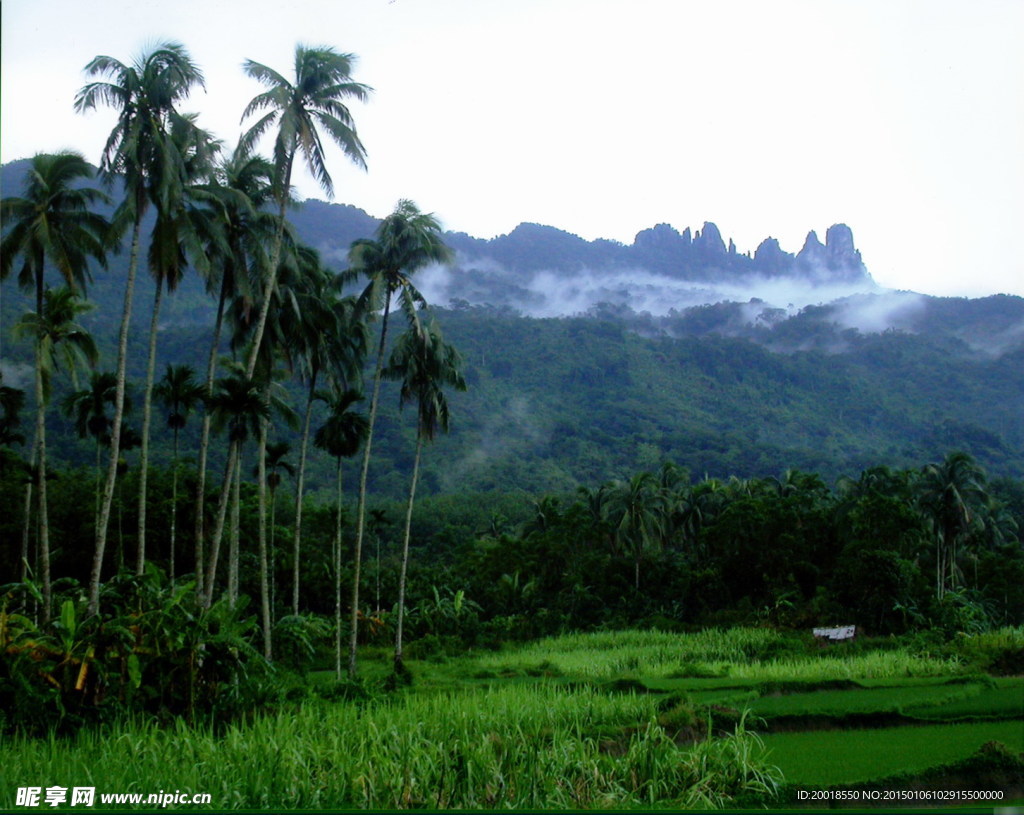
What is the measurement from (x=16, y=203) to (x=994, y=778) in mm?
20555

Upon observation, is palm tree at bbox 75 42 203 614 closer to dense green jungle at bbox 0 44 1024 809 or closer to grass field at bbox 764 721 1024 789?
dense green jungle at bbox 0 44 1024 809

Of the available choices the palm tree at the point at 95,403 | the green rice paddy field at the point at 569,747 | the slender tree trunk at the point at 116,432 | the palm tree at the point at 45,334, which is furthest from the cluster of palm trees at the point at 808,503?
the palm tree at the point at 45,334

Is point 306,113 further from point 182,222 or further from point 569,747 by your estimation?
point 569,747

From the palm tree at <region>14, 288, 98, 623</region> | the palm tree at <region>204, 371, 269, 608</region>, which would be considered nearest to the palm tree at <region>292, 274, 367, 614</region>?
the palm tree at <region>204, 371, 269, 608</region>

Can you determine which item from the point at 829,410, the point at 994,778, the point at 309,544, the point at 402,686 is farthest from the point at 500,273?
the point at 994,778

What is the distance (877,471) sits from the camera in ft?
144

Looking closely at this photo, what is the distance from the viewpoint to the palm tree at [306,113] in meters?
20.9

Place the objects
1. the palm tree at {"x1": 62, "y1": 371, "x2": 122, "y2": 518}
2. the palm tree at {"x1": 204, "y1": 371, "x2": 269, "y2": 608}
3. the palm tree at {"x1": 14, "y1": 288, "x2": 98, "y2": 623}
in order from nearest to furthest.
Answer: the palm tree at {"x1": 14, "y1": 288, "x2": 98, "y2": 623} < the palm tree at {"x1": 204, "y1": 371, "x2": 269, "y2": 608} < the palm tree at {"x1": 62, "y1": 371, "x2": 122, "y2": 518}

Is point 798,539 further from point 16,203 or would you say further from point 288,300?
point 16,203

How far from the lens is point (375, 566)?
4762cm

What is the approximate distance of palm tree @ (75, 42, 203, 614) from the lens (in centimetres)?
1892

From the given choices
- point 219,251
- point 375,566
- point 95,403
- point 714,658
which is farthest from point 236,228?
point 375,566

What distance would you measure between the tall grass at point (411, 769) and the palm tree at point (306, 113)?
12635mm

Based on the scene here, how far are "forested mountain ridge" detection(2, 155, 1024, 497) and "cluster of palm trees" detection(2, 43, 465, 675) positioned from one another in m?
27.9
